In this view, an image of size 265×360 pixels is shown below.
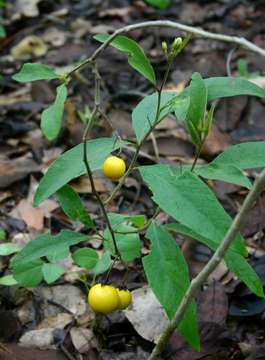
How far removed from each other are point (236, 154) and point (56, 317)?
777 millimetres

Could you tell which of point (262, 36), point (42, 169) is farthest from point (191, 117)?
point (262, 36)

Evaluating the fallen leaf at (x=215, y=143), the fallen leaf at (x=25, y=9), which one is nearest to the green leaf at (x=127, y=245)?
the fallen leaf at (x=215, y=143)

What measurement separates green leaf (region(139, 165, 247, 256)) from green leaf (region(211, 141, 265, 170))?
0.16 meters

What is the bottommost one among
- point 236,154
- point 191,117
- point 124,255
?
point 124,255

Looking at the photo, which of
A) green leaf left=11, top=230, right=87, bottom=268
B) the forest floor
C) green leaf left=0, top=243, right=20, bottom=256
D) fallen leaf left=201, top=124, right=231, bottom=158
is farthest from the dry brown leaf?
green leaf left=11, top=230, right=87, bottom=268

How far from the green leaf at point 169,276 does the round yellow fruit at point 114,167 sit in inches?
6.0

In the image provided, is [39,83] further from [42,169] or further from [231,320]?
[231,320]

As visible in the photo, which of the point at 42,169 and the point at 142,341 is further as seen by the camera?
the point at 42,169

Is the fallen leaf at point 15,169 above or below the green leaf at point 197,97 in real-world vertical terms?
below

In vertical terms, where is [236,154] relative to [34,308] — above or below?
above

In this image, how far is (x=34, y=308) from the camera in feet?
5.68

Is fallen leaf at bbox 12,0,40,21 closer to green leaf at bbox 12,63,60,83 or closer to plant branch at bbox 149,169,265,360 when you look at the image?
green leaf at bbox 12,63,60,83

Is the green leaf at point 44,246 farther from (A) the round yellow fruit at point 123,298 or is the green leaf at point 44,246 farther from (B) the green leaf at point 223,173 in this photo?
(B) the green leaf at point 223,173

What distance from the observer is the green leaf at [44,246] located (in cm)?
133
